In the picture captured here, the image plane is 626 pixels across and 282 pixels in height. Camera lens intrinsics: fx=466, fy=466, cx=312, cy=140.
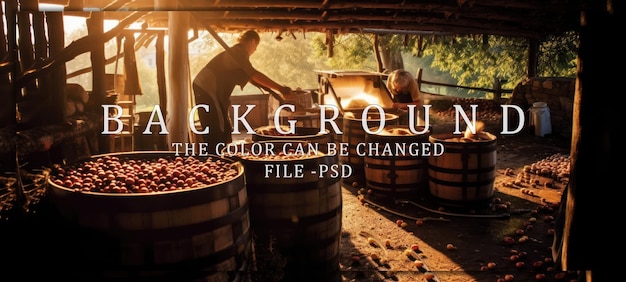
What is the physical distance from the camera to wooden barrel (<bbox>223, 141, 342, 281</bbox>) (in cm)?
366

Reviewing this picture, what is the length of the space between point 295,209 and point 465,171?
371 cm

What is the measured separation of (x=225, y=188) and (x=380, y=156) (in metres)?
4.61

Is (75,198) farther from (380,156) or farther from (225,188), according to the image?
(380,156)

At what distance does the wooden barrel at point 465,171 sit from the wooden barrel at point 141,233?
15.3 feet

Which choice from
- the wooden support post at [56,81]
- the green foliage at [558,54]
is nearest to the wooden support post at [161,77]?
the wooden support post at [56,81]

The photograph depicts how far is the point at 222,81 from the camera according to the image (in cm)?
626

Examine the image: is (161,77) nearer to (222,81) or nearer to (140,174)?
(222,81)

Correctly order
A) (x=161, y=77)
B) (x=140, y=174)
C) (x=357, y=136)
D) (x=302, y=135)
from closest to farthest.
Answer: (x=140, y=174) < (x=302, y=135) < (x=357, y=136) < (x=161, y=77)

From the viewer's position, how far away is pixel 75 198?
257cm

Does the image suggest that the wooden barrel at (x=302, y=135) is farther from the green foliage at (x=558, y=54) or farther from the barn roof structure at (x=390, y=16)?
the green foliage at (x=558, y=54)

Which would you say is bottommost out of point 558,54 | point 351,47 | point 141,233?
point 141,233

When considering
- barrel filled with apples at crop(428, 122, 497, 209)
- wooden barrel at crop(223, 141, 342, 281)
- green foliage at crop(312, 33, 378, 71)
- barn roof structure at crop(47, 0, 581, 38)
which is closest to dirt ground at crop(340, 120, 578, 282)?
barrel filled with apples at crop(428, 122, 497, 209)

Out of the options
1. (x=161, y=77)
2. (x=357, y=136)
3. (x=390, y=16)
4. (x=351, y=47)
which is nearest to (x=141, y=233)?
(x=357, y=136)

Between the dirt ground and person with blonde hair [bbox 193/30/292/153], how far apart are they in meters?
2.16
